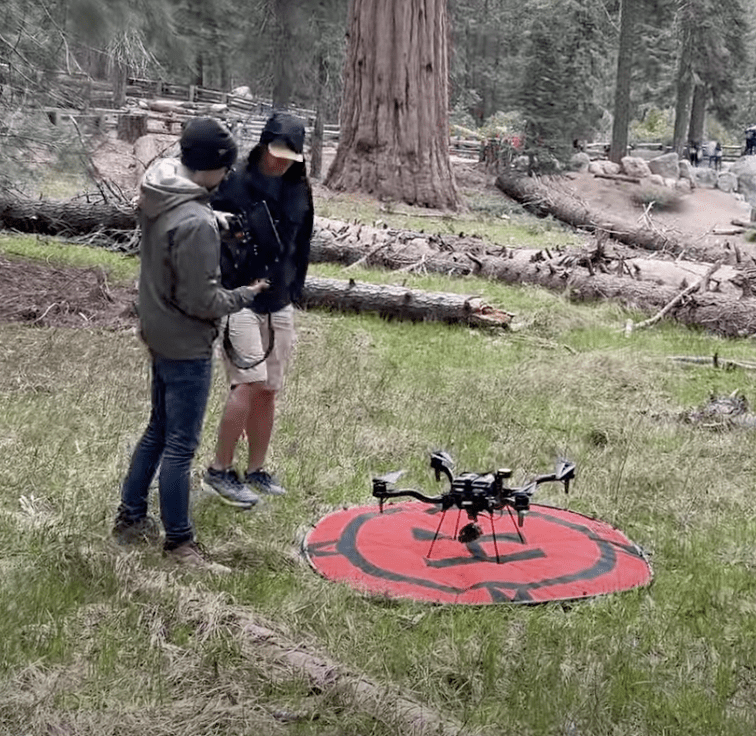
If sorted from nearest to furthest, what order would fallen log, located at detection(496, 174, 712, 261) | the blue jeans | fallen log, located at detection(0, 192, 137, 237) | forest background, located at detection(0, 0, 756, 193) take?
the blue jeans
forest background, located at detection(0, 0, 756, 193)
fallen log, located at detection(0, 192, 137, 237)
fallen log, located at detection(496, 174, 712, 261)

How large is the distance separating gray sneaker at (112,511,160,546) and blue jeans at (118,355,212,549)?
133mm

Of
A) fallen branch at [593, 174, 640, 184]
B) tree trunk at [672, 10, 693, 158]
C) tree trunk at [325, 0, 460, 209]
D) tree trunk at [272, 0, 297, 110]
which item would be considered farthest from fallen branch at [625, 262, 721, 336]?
tree trunk at [672, 10, 693, 158]

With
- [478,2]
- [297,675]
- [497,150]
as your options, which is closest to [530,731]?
[297,675]

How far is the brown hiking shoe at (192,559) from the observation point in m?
4.48

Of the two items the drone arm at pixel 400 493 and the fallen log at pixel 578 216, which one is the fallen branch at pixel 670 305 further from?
the drone arm at pixel 400 493

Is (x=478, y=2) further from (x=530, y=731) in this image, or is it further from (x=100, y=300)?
(x=530, y=731)

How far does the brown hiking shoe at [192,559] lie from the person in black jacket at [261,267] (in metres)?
0.72

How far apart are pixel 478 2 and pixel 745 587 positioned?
2089 inches

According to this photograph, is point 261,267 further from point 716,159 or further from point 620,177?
point 716,159

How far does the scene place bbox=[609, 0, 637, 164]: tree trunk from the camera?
3165 cm

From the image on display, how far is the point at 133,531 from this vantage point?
186 inches

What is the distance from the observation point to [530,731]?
336 centimetres

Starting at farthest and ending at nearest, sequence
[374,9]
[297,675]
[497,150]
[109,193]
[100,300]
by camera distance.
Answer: [497,150] < [374,9] < [109,193] < [100,300] < [297,675]

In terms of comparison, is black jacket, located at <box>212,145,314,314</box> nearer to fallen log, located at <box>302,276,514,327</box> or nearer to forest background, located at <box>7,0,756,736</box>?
forest background, located at <box>7,0,756,736</box>
